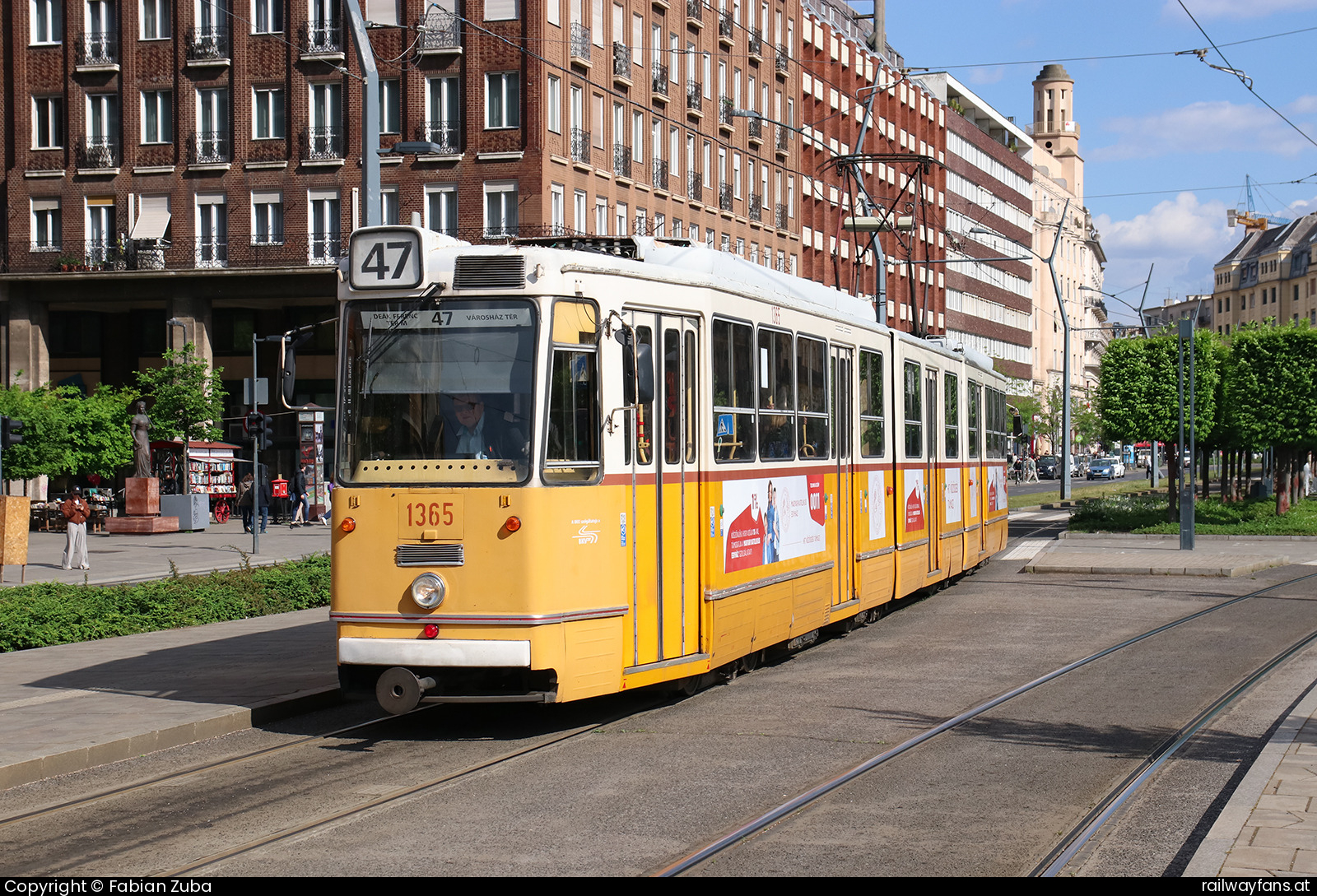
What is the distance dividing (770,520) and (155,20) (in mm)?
43067

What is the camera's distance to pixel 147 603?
17.2m

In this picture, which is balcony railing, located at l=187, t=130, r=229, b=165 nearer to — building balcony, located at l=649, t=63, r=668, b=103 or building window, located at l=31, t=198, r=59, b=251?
building window, located at l=31, t=198, r=59, b=251

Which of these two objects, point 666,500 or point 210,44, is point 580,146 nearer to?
point 210,44

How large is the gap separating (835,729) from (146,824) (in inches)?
182

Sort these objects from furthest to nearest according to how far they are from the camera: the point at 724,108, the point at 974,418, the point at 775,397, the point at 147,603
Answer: the point at 724,108 < the point at 974,418 < the point at 147,603 < the point at 775,397

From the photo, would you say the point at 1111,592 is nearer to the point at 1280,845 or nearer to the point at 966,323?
the point at 1280,845

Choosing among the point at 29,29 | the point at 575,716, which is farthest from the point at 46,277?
the point at 575,716

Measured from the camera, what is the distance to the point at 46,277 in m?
48.8

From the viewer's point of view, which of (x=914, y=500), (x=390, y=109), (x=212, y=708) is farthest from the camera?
(x=390, y=109)

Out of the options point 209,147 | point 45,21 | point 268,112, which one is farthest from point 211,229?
point 45,21

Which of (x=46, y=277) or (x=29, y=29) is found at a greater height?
(x=29, y=29)

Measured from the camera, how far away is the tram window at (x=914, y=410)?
59.5ft

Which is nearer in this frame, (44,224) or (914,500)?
(914,500)

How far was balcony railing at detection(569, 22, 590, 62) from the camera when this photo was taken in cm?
4762
